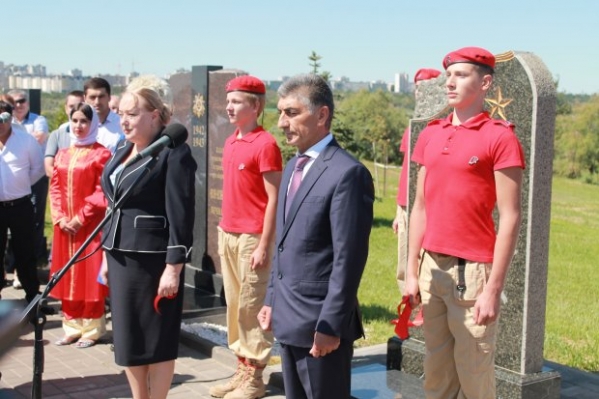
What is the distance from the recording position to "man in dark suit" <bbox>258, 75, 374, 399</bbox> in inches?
134

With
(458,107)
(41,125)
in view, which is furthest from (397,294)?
(458,107)

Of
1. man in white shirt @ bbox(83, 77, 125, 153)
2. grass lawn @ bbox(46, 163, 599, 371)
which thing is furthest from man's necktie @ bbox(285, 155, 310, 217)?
man in white shirt @ bbox(83, 77, 125, 153)

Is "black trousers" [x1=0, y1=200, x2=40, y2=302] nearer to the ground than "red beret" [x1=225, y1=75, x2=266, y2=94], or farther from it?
nearer to the ground

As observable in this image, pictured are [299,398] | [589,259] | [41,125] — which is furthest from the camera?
[589,259]

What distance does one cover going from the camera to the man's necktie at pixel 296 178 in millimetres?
3695

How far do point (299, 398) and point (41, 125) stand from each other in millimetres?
7517

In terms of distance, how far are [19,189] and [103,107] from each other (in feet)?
3.73

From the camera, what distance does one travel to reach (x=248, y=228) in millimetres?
5902

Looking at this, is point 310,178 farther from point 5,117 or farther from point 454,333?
point 5,117

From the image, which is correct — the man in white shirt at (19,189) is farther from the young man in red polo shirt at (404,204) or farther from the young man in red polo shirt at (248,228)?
the young man in red polo shirt at (404,204)

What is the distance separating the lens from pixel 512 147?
3891 millimetres

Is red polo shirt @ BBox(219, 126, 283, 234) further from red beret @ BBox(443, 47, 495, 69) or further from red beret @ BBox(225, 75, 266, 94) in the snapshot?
red beret @ BBox(443, 47, 495, 69)

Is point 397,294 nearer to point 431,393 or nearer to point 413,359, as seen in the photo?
point 413,359

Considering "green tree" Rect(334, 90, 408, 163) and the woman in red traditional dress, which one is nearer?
the woman in red traditional dress
